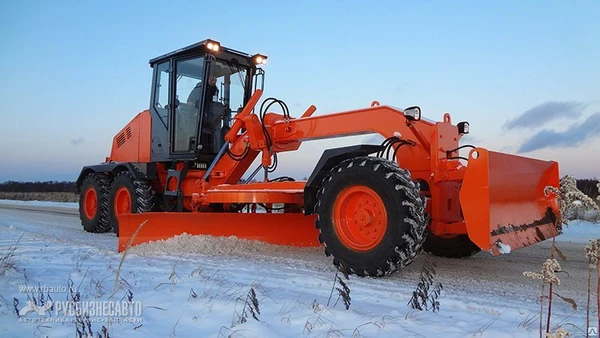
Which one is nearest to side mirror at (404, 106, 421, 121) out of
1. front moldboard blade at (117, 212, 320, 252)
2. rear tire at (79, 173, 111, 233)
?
front moldboard blade at (117, 212, 320, 252)

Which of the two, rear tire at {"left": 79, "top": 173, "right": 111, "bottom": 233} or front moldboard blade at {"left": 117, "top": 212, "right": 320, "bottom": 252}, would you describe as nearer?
front moldboard blade at {"left": 117, "top": 212, "right": 320, "bottom": 252}

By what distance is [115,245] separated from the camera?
6.77 metres

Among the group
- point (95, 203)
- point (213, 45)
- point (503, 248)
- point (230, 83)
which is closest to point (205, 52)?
point (213, 45)

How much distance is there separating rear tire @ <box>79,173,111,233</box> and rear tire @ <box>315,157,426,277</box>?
5802 millimetres

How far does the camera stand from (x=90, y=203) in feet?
31.2

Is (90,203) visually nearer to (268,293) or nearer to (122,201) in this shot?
(122,201)

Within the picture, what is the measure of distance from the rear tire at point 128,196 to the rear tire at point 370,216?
4.18 m

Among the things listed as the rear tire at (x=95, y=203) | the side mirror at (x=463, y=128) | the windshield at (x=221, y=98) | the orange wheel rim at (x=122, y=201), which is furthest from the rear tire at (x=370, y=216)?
the rear tire at (x=95, y=203)

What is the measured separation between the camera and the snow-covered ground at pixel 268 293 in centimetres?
253

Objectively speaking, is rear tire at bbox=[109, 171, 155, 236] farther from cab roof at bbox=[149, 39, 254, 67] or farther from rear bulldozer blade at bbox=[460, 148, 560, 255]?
rear bulldozer blade at bbox=[460, 148, 560, 255]

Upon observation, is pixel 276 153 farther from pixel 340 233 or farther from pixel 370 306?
pixel 370 306

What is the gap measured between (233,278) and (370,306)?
138cm

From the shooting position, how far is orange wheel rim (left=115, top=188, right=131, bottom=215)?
328 inches

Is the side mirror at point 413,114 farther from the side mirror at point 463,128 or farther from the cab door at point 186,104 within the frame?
the cab door at point 186,104
